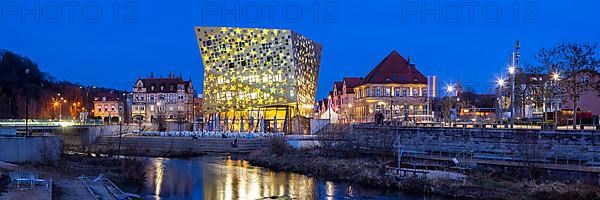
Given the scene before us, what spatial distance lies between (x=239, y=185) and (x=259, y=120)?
46.4 metres

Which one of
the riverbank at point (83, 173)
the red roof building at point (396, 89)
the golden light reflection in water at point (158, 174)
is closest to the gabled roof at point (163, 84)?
the red roof building at point (396, 89)

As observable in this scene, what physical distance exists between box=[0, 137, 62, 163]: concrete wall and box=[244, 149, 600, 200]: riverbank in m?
15.9

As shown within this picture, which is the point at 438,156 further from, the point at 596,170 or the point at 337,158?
the point at 596,170

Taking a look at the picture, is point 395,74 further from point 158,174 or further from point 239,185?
point 239,185

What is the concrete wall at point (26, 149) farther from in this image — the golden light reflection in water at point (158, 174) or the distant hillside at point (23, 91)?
the distant hillside at point (23, 91)

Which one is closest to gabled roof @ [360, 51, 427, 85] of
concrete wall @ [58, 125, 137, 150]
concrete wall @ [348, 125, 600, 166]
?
concrete wall @ [58, 125, 137, 150]

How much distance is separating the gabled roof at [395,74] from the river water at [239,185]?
49895 millimetres

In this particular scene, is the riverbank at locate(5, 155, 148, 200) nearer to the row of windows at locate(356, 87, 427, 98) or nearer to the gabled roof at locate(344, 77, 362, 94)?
the row of windows at locate(356, 87, 427, 98)

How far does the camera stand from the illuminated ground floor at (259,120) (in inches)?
3232

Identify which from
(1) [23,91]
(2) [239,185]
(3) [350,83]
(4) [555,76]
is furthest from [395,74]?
(2) [239,185]

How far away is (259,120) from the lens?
266 ft

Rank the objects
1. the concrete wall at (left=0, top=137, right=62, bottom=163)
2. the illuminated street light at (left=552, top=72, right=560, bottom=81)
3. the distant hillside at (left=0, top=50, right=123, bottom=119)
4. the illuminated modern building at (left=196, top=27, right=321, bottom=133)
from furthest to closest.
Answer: the distant hillside at (left=0, top=50, right=123, bottom=119), the illuminated modern building at (left=196, top=27, right=321, bottom=133), the illuminated street light at (left=552, top=72, right=560, bottom=81), the concrete wall at (left=0, top=137, right=62, bottom=163)

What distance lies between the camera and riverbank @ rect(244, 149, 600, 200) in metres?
27.0

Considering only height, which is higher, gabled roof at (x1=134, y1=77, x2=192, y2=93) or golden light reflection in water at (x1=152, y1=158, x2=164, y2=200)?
gabled roof at (x1=134, y1=77, x2=192, y2=93)
